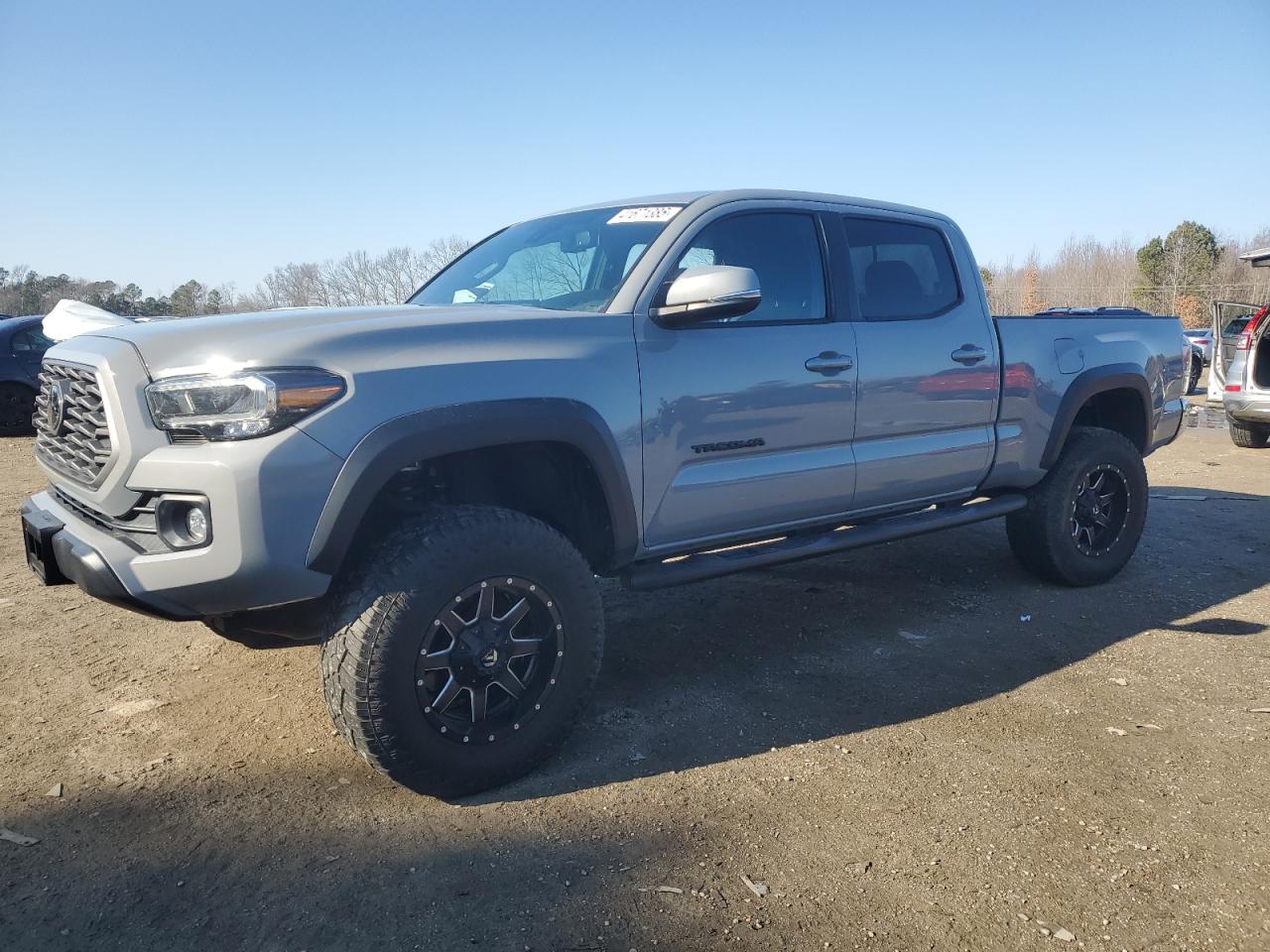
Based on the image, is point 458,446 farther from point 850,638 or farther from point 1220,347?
point 1220,347

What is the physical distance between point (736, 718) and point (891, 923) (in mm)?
1164

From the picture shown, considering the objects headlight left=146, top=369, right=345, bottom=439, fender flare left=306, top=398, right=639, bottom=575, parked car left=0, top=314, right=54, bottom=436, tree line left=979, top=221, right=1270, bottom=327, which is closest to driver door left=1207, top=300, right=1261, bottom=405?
fender flare left=306, top=398, right=639, bottom=575

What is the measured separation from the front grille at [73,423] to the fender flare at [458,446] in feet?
2.32

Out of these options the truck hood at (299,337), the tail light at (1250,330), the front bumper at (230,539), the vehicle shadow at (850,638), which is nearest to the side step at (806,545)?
the vehicle shadow at (850,638)

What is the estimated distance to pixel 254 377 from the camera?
2.38 meters

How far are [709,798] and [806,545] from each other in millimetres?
1254

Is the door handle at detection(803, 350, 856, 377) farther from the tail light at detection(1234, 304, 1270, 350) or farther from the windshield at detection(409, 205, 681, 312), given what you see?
the tail light at detection(1234, 304, 1270, 350)

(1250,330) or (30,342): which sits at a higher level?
(30,342)

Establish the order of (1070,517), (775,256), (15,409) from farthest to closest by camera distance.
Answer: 1. (15,409)
2. (1070,517)
3. (775,256)

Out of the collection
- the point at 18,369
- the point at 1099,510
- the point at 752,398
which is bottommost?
the point at 1099,510

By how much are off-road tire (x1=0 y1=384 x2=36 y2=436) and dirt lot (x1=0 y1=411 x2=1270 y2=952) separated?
857cm

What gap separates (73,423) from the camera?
2744mm

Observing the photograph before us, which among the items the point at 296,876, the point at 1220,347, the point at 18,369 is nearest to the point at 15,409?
the point at 18,369

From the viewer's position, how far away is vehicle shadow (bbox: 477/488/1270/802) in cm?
320
